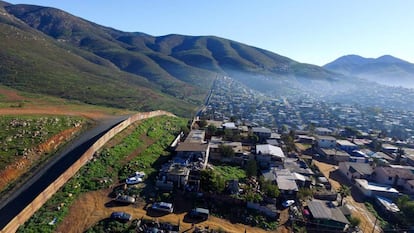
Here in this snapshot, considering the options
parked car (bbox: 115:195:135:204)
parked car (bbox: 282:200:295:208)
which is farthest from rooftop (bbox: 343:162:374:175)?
parked car (bbox: 115:195:135:204)

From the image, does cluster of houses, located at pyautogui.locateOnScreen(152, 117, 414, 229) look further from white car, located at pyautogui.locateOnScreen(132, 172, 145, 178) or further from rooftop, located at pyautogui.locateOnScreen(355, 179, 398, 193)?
white car, located at pyautogui.locateOnScreen(132, 172, 145, 178)

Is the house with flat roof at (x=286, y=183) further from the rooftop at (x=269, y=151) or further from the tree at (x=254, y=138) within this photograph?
the tree at (x=254, y=138)

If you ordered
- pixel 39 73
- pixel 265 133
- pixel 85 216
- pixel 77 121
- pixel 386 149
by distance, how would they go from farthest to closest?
pixel 39 73 → pixel 386 149 → pixel 265 133 → pixel 77 121 → pixel 85 216

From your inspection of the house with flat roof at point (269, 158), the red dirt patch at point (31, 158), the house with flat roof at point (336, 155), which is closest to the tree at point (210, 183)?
the house with flat roof at point (269, 158)

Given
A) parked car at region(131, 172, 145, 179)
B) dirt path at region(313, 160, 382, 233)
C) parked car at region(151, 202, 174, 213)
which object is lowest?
dirt path at region(313, 160, 382, 233)

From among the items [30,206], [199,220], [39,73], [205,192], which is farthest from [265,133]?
[39,73]

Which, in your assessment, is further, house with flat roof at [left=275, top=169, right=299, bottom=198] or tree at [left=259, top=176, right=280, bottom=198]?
house with flat roof at [left=275, top=169, right=299, bottom=198]

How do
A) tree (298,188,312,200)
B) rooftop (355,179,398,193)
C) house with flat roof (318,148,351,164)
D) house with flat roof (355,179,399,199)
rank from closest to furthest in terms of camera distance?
tree (298,188,312,200), house with flat roof (355,179,399,199), rooftop (355,179,398,193), house with flat roof (318,148,351,164)

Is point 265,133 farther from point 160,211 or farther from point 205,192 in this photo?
point 160,211
